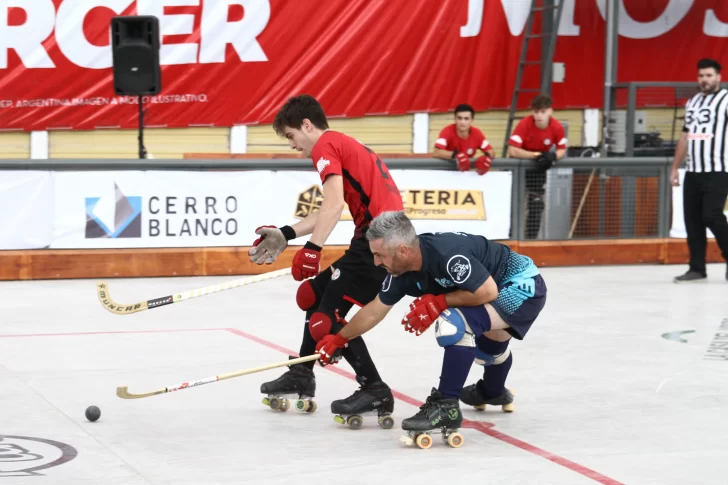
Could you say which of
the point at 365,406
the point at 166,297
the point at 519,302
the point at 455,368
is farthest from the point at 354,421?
the point at 166,297

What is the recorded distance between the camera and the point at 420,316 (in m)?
5.75

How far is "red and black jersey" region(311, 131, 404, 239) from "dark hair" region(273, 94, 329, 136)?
10 centimetres

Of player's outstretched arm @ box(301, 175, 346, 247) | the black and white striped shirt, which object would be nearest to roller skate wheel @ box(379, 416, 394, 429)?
player's outstretched arm @ box(301, 175, 346, 247)

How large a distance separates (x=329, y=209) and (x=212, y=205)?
6636 mm

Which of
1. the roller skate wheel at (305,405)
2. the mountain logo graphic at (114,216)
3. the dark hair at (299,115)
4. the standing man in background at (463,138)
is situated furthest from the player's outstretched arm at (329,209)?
the standing man in background at (463,138)

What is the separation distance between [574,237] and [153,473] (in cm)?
961

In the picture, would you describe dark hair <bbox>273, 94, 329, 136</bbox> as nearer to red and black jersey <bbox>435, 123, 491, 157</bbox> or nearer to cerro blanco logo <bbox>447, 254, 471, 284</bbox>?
cerro blanco logo <bbox>447, 254, 471, 284</bbox>

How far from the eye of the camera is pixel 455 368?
589 centimetres

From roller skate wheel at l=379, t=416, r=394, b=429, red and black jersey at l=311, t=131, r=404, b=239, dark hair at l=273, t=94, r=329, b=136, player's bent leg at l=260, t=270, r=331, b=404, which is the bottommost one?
roller skate wheel at l=379, t=416, r=394, b=429

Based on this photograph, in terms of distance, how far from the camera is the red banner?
16047mm

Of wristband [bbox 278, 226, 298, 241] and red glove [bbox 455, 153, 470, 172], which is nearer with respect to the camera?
wristband [bbox 278, 226, 298, 241]

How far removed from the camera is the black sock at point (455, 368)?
5.87 metres

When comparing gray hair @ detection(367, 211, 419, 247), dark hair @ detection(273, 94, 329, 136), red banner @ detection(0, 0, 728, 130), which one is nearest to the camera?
gray hair @ detection(367, 211, 419, 247)

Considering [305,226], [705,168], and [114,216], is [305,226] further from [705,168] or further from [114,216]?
[705,168]
